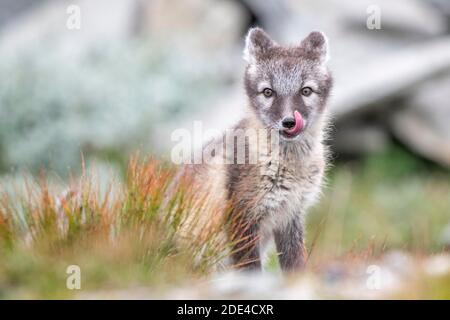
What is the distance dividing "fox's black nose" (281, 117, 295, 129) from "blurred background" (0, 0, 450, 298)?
516cm

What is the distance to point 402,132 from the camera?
13508mm

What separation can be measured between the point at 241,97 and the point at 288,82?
5.69 meters

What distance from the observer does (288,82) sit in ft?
20.5

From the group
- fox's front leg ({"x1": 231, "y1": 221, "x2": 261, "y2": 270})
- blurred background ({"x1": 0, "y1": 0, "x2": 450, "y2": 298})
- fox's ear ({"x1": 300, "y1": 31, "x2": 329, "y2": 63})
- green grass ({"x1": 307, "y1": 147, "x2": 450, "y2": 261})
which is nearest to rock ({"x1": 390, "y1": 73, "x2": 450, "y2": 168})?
blurred background ({"x1": 0, "y1": 0, "x2": 450, "y2": 298})

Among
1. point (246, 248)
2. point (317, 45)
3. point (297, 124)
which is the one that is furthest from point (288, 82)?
point (246, 248)

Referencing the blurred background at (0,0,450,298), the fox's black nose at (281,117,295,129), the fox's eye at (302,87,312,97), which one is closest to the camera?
the fox's black nose at (281,117,295,129)

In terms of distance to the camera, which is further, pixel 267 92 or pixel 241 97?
pixel 241 97

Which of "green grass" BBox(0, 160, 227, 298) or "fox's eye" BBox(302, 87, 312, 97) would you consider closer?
"green grass" BBox(0, 160, 227, 298)

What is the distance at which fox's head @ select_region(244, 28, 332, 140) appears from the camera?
6262 millimetres

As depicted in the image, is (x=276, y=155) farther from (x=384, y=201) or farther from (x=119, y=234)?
(x=384, y=201)

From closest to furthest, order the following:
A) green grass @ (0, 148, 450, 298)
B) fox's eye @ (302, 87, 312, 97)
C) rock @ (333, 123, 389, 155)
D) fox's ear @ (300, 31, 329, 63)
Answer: green grass @ (0, 148, 450, 298)
fox's eye @ (302, 87, 312, 97)
fox's ear @ (300, 31, 329, 63)
rock @ (333, 123, 389, 155)

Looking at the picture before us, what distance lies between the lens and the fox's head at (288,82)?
626 cm

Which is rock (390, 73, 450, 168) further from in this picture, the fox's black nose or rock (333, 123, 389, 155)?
the fox's black nose

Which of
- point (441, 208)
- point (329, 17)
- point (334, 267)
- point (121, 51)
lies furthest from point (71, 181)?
point (329, 17)
